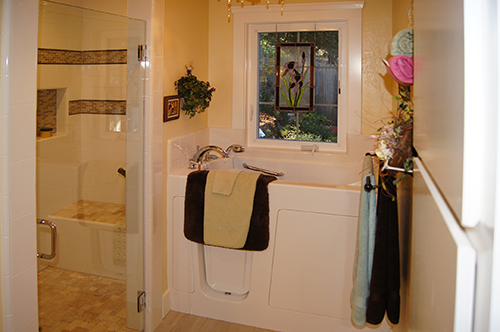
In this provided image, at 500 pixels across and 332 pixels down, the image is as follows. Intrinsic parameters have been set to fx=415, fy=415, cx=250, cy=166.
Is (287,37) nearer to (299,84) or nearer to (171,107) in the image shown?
(299,84)

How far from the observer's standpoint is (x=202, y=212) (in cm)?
256

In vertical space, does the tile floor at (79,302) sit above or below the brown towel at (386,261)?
below

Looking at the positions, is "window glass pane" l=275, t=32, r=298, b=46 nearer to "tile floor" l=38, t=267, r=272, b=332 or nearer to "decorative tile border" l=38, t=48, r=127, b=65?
"decorative tile border" l=38, t=48, r=127, b=65

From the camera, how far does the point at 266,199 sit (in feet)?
8.13

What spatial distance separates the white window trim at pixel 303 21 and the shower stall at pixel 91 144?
3.95 feet

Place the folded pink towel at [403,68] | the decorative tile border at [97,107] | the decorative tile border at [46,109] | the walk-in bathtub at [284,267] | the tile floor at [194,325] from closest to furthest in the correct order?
the folded pink towel at [403,68] → the decorative tile border at [46,109] → the decorative tile border at [97,107] → the walk-in bathtub at [284,267] → the tile floor at [194,325]

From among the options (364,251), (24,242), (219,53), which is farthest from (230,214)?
(219,53)

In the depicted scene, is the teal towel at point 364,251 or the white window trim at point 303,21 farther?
the white window trim at point 303,21

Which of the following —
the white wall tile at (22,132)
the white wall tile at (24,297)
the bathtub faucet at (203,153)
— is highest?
the white wall tile at (22,132)

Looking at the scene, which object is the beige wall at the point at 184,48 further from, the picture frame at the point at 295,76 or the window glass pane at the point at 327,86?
the window glass pane at the point at 327,86

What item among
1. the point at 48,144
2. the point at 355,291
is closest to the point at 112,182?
the point at 48,144

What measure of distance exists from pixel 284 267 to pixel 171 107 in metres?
1.25

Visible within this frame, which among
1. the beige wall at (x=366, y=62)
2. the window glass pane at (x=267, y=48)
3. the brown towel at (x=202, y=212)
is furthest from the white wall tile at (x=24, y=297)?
the window glass pane at (x=267, y=48)

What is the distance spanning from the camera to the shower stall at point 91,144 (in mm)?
1807
